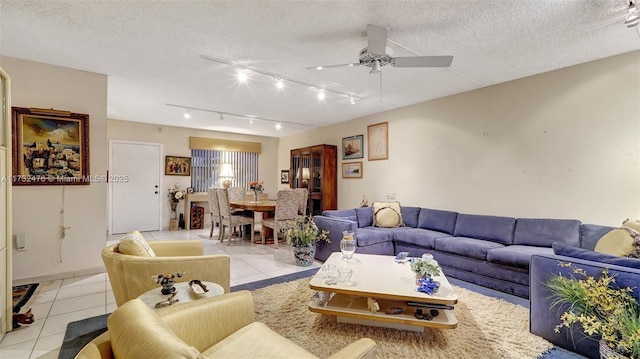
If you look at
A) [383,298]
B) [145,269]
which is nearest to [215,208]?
[145,269]

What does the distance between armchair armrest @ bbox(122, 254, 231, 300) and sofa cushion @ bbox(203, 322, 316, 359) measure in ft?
2.79

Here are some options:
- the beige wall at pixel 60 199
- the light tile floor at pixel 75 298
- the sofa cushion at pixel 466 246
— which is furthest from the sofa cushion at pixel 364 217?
the beige wall at pixel 60 199

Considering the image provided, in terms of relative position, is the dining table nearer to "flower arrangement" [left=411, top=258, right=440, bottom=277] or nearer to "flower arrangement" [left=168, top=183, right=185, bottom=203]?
"flower arrangement" [left=168, top=183, right=185, bottom=203]

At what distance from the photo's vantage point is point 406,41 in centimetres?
265

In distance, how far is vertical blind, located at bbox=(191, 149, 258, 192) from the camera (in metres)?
7.14

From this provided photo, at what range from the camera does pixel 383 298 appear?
2.10m

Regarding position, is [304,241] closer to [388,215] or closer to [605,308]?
[388,215]

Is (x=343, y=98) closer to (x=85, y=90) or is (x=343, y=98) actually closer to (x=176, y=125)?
(x=85, y=90)

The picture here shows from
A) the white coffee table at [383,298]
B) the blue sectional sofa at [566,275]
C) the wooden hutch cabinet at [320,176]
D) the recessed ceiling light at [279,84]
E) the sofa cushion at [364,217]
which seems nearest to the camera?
the blue sectional sofa at [566,275]

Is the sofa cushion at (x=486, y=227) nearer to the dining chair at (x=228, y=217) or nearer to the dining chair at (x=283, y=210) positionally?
the dining chair at (x=283, y=210)

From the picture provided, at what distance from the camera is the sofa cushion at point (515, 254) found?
111 inches

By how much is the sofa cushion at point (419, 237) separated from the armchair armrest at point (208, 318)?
2827 millimetres

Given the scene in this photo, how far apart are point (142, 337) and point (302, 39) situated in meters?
2.52

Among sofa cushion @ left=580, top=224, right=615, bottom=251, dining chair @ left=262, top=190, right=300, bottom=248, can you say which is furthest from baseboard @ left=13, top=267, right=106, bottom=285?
sofa cushion @ left=580, top=224, right=615, bottom=251
